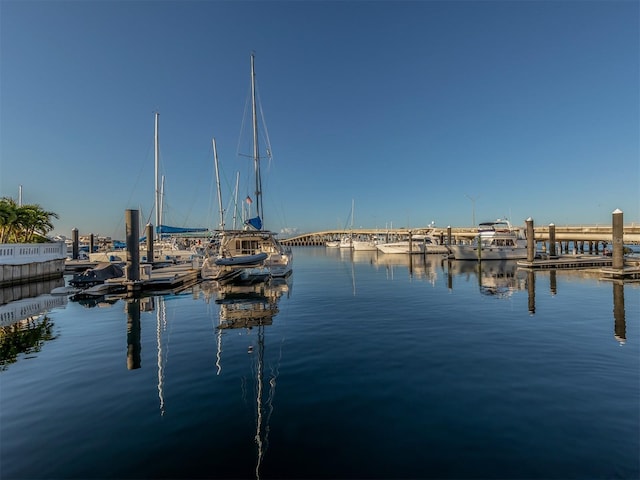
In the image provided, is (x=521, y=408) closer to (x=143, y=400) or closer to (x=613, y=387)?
(x=613, y=387)

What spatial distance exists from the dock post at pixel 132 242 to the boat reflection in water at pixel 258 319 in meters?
6.30

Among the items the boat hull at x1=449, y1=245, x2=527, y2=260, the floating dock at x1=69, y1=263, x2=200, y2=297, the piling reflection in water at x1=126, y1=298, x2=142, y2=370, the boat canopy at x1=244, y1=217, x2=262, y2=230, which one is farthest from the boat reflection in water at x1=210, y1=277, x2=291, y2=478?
the boat hull at x1=449, y1=245, x2=527, y2=260

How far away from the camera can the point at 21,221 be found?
35969mm

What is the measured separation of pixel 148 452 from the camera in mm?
5457

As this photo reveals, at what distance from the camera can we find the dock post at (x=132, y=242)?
22.8 metres

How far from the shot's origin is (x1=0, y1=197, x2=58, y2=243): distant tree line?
33812 millimetres

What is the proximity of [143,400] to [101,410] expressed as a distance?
0.80 m

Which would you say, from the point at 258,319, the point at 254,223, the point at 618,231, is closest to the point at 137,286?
the point at 254,223

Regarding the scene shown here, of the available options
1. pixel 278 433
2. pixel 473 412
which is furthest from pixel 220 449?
pixel 473 412

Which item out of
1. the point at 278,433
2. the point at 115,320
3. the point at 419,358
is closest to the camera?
the point at 278,433

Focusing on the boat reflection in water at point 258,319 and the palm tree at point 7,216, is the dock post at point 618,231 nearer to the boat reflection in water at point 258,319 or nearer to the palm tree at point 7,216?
the boat reflection in water at point 258,319

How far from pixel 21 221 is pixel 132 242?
78.1ft

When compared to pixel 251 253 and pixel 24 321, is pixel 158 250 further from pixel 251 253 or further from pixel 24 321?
pixel 24 321

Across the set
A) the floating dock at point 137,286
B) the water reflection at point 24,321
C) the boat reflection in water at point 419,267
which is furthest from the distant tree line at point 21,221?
the boat reflection in water at point 419,267
